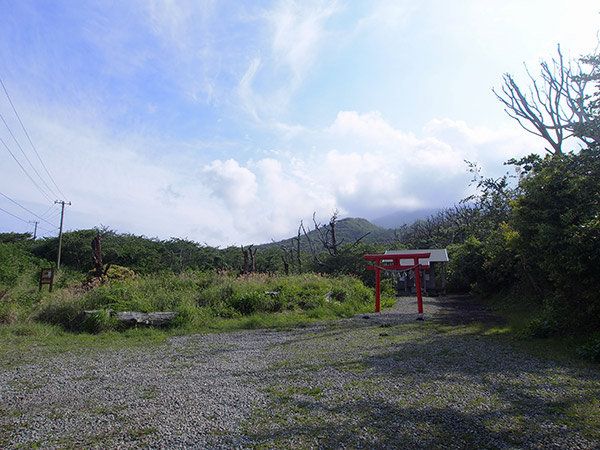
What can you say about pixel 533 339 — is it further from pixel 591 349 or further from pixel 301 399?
pixel 301 399

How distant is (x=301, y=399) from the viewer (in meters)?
3.55

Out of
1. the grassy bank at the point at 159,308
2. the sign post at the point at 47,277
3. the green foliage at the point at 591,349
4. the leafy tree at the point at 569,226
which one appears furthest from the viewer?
the sign post at the point at 47,277

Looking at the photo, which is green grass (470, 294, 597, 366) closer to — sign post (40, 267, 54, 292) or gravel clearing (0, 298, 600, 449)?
gravel clearing (0, 298, 600, 449)

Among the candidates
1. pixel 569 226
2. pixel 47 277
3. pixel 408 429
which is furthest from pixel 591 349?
pixel 47 277

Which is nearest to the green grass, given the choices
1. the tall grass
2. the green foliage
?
the green foliage

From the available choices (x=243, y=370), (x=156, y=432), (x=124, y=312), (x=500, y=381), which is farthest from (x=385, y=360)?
(x=124, y=312)

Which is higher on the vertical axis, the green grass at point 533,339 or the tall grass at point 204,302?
the tall grass at point 204,302

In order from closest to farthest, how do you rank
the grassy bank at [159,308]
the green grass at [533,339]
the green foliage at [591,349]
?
the green foliage at [591,349], the green grass at [533,339], the grassy bank at [159,308]

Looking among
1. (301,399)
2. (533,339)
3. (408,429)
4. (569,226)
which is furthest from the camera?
(533,339)

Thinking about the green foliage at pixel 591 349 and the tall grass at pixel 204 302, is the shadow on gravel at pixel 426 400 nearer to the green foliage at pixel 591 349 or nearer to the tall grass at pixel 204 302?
the green foliage at pixel 591 349

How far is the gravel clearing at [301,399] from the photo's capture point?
8.93 ft

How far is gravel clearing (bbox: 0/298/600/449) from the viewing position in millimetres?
2723

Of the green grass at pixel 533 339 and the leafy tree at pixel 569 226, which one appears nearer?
the green grass at pixel 533 339

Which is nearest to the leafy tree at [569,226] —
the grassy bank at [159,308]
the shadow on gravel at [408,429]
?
the shadow on gravel at [408,429]
